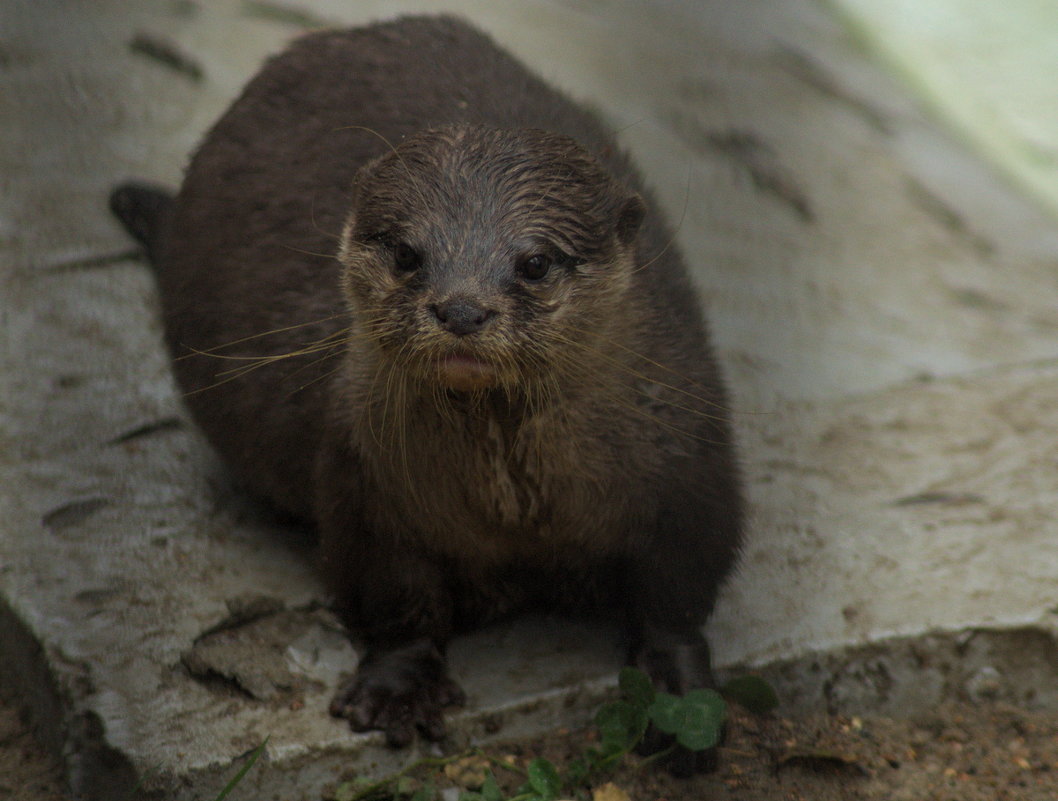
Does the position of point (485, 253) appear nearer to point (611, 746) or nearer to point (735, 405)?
point (611, 746)

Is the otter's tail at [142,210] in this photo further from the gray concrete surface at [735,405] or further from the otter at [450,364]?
the otter at [450,364]

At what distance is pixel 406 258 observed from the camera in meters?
2.11

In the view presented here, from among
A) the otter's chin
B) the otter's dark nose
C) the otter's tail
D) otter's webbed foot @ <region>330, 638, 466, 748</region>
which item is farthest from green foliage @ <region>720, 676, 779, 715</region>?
the otter's tail

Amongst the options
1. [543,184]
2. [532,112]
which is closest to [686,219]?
[532,112]

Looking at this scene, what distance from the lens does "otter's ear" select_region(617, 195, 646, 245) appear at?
2277mm

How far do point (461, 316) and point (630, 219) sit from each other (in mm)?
516

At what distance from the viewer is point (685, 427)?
2.39 metres

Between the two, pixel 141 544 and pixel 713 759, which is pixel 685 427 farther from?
pixel 141 544

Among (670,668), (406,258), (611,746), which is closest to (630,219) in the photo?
(406,258)

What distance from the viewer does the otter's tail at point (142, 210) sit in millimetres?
3443

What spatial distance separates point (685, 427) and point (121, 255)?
180 cm

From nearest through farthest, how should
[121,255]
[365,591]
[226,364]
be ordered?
[365,591]
[226,364]
[121,255]

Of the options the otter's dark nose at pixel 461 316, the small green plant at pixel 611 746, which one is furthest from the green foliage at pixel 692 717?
the otter's dark nose at pixel 461 316

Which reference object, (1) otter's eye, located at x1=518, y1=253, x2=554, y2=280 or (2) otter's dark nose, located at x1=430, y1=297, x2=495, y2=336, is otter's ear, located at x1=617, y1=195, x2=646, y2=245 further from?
(2) otter's dark nose, located at x1=430, y1=297, x2=495, y2=336
